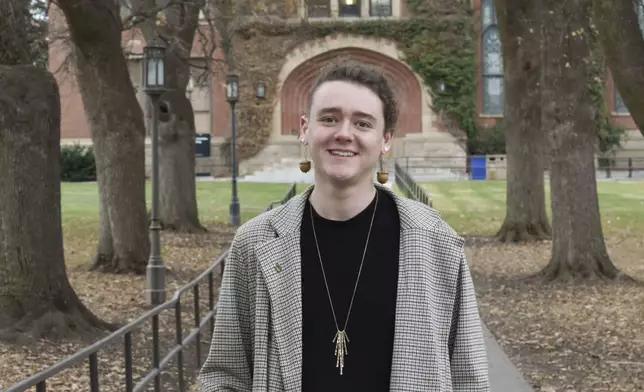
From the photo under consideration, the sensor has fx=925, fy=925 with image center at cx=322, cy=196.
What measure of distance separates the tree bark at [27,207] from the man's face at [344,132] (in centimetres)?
638

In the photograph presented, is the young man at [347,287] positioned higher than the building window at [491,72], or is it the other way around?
the building window at [491,72]

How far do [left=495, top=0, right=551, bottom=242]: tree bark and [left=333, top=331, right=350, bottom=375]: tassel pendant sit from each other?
14797 millimetres

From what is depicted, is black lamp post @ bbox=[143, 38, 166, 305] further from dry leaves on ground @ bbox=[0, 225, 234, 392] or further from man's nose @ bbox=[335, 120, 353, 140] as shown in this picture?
man's nose @ bbox=[335, 120, 353, 140]

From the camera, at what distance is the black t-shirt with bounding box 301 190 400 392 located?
8.16 ft

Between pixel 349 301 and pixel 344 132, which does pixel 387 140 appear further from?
pixel 349 301

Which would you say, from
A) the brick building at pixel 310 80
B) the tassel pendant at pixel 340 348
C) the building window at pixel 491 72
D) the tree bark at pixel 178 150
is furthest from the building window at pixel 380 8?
the tassel pendant at pixel 340 348

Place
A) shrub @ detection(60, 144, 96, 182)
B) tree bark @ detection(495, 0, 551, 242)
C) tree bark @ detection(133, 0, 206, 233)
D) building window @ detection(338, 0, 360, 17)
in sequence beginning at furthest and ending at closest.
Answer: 1. building window @ detection(338, 0, 360, 17)
2. shrub @ detection(60, 144, 96, 182)
3. tree bark @ detection(133, 0, 206, 233)
4. tree bark @ detection(495, 0, 551, 242)

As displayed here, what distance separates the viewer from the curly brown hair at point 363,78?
256 centimetres

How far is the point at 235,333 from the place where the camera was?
2.62 metres

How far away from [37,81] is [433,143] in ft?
106

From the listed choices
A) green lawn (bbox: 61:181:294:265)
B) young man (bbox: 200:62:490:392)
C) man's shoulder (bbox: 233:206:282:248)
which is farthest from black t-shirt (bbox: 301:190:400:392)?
green lawn (bbox: 61:181:294:265)

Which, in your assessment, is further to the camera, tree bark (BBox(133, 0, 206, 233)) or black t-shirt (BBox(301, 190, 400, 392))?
tree bark (BBox(133, 0, 206, 233))

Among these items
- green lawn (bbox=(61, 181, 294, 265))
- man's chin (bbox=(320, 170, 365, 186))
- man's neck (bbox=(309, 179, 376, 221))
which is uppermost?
man's chin (bbox=(320, 170, 365, 186))

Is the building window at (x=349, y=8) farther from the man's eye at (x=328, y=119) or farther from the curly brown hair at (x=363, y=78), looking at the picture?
the man's eye at (x=328, y=119)
